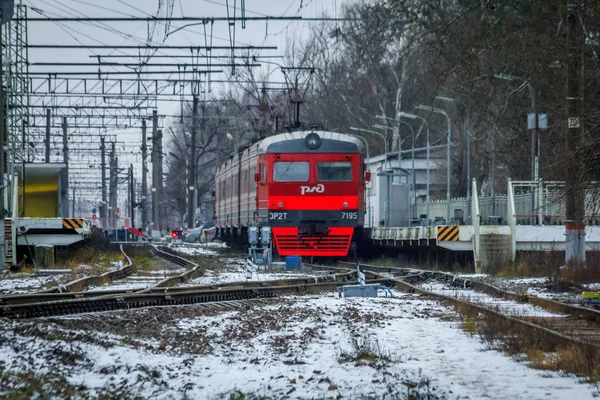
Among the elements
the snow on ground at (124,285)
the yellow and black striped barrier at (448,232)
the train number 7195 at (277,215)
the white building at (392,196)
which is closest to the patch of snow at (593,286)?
the snow on ground at (124,285)

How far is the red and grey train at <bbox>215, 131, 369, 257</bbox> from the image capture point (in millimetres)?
29047

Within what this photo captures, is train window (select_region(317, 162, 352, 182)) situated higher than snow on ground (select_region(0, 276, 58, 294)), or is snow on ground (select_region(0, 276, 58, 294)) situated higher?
train window (select_region(317, 162, 352, 182))

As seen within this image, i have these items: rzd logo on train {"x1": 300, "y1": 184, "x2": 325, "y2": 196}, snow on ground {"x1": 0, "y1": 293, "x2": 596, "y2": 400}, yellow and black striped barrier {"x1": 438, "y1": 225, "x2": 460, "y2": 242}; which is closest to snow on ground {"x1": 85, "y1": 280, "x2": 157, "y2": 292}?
snow on ground {"x1": 0, "y1": 293, "x2": 596, "y2": 400}

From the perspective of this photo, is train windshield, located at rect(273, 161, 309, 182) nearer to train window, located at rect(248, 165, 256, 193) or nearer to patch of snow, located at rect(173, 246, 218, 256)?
train window, located at rect(248, 165, 256, 193)

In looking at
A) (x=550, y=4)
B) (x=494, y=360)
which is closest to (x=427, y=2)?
(x=550, y=4)

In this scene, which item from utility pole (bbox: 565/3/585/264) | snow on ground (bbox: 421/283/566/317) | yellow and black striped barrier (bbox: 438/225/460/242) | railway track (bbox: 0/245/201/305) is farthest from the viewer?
yellow and black striped barrier (bbox: 438/225/460/242)

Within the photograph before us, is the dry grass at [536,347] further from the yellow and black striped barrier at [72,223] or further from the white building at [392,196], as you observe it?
the white building at [392,196]

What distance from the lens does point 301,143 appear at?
29484 mm

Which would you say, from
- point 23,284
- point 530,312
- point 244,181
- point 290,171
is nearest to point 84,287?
point 23,284

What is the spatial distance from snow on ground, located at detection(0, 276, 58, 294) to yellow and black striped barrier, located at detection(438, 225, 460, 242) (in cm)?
955

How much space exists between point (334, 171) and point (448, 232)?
4393mm

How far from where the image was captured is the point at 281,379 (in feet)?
25.2

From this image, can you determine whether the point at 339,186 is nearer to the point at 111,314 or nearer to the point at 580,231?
the point at 580,231

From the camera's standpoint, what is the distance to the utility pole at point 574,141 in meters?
15.6
